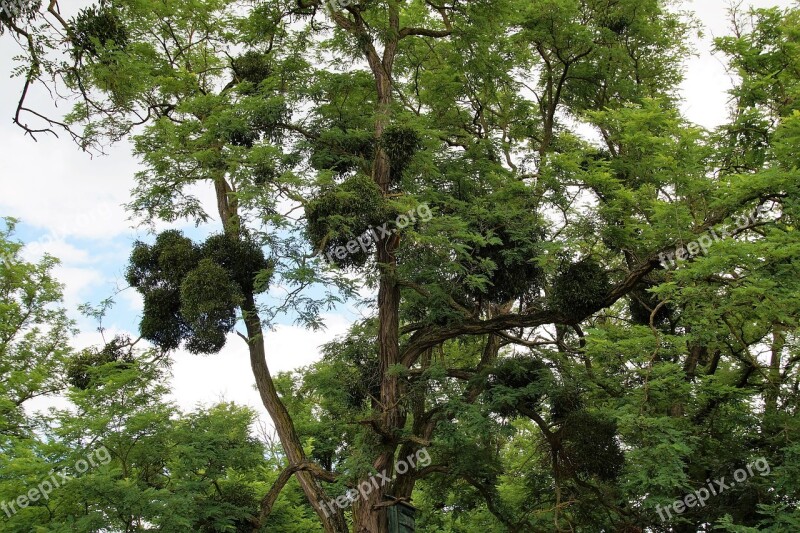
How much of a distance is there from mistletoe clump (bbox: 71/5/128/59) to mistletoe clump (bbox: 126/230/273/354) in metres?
5.41

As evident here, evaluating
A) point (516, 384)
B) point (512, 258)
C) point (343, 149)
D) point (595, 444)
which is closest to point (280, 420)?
point (516, 384)

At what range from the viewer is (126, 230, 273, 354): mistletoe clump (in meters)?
11.1

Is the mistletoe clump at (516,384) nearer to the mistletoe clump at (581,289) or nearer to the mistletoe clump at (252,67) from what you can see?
the mistletoe clump at (581,289)

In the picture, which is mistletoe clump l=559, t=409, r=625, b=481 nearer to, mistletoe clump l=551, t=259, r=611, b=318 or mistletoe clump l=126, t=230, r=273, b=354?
mistletoe clump l=551, t=259, r=611, b=318

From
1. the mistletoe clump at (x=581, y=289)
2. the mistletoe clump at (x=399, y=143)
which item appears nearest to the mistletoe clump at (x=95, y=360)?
the mistletoe clump at (x=399, y=143)

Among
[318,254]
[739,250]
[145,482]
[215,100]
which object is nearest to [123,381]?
[145,482]

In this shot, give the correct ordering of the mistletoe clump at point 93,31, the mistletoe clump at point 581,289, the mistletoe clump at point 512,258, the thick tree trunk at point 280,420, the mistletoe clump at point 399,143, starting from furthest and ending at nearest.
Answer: the thick tree trunk at point 280,420, the mistletoe clump at point 399,143, the mistletoe clump at point 512,258, the mistletoe clump at point 581,289, the mistletoe clump at point 93,31

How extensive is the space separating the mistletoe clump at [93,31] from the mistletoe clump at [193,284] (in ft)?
17.8

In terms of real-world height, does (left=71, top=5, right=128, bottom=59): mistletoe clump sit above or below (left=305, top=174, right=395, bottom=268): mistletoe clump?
below

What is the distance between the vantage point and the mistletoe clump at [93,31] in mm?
5742

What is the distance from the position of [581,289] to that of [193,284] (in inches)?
196

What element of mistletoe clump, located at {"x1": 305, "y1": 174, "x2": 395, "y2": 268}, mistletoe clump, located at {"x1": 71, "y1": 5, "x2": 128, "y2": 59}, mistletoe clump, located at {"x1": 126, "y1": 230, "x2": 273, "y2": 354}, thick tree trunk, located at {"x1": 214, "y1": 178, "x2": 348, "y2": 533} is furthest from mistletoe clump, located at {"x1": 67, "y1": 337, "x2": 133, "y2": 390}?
mistletoe clump, located at {"x1": 71, "y1": 5, "x2": 128, "y2": 59}

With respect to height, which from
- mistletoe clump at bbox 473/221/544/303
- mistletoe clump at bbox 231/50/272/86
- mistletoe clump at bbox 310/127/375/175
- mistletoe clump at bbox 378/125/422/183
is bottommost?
mistletoe clump at bbox 473/221/544/303

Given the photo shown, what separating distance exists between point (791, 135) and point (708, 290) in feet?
7.63
